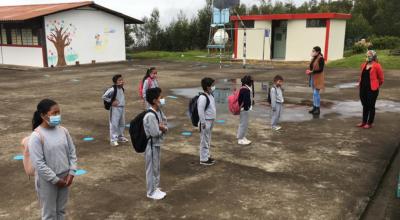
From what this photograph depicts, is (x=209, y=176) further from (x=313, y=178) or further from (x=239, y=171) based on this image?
(x=313, y=178)

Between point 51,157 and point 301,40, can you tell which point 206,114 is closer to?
point 51,157

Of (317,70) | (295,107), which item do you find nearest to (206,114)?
(317,70)

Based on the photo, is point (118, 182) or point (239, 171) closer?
point (118, 182)

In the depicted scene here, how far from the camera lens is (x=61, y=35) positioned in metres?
27.2

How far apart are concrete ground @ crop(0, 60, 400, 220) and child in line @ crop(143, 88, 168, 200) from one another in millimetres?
204

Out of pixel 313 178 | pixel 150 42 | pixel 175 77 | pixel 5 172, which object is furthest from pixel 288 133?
pixel 150 42

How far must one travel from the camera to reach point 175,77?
1958 centimetres

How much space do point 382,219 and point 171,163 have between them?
3.46m

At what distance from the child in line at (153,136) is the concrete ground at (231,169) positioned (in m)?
0.20

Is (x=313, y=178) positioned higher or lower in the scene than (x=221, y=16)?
lower

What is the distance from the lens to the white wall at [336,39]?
27.7 m

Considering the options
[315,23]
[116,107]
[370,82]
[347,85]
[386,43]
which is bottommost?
[347,85]

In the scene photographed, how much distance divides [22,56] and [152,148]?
2541 cm

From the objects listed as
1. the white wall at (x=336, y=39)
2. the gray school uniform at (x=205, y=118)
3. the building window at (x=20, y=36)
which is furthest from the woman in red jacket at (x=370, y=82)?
the building window at (x=20, y=36)
